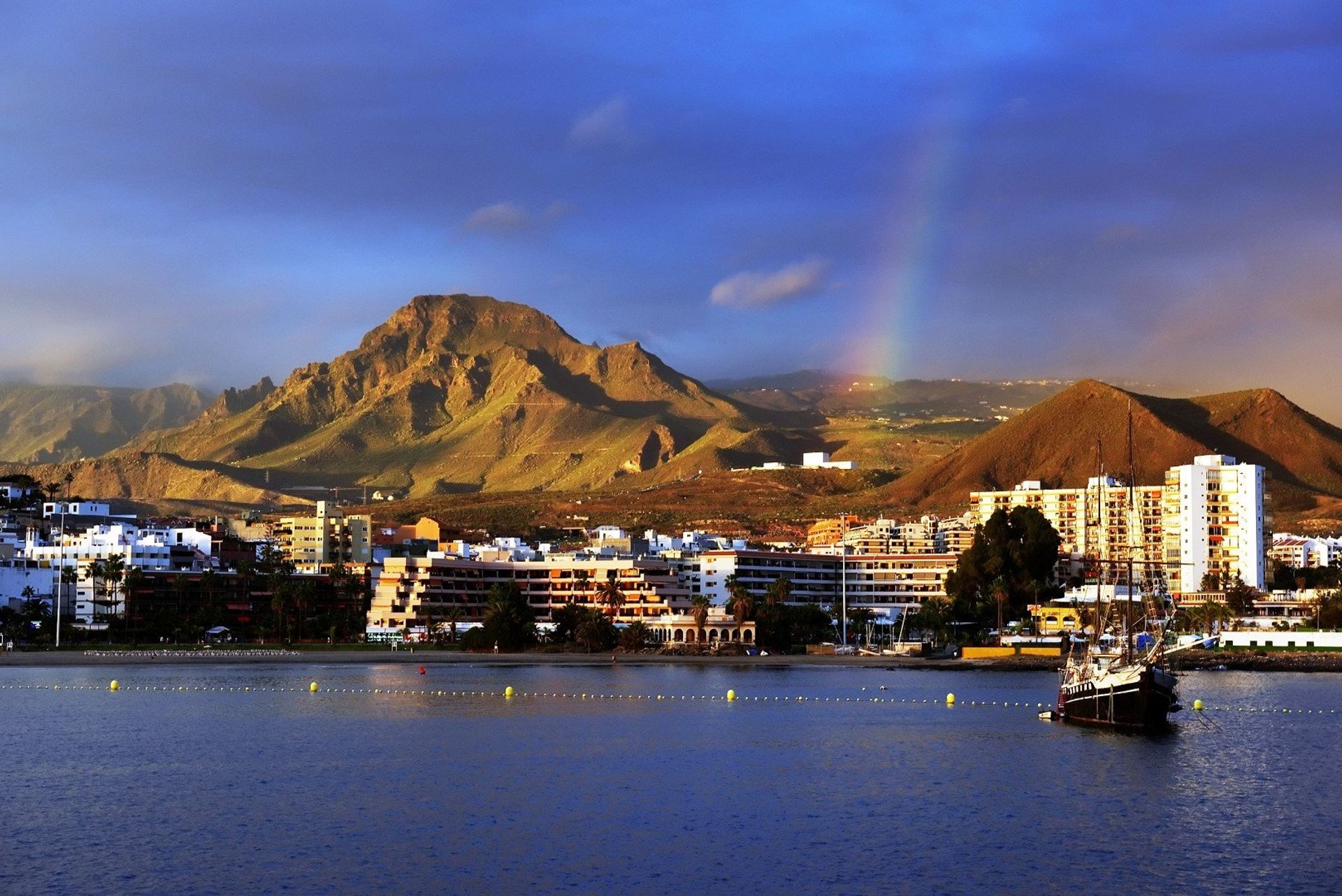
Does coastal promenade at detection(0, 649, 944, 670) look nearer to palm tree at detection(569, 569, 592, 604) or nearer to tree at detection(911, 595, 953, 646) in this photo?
tree at detection(911, 595, 953, 646)

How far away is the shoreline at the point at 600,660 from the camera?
15462 centimetres

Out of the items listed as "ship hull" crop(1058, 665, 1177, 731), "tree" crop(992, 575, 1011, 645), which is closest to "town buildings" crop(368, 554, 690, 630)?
"tree" crop(992, 575, 1011, 645)

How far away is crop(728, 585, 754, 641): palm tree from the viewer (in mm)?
181875

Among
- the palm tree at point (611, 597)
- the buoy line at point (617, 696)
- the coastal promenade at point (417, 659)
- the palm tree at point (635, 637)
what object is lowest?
the buoy line at point (617, 696)

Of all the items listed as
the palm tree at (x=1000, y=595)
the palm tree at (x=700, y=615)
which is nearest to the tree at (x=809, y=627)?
the palm tree at (x=700, y=615)

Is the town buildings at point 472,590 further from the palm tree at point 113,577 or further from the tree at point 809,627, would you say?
the palm tree at point 113,577

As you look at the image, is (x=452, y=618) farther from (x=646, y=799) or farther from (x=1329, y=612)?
(x=646, y=799)

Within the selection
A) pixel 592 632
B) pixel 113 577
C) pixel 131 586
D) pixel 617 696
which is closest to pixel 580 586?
pixel 592 632

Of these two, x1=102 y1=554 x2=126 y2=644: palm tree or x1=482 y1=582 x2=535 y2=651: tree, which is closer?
x1=482 y1=582 x2=535 y2=651: tree

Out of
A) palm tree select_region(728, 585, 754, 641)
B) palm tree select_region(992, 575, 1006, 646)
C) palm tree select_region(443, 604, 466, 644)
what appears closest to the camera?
→ palm tree select_region(728, 585, 754, 641)

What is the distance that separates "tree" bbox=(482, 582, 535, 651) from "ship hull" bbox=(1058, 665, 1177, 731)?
300ft

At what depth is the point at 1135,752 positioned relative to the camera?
79312 millimetres

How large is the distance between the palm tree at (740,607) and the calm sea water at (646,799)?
73.8 meters

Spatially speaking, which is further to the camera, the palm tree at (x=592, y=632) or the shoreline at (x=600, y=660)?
the palm tree at (x=592, y=632)
